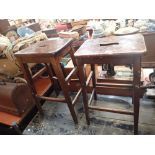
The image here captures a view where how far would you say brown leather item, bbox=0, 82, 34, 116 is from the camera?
1846 mm

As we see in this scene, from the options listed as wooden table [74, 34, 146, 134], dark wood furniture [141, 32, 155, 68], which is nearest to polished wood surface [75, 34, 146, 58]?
wooden table [74, 34, 146, 134]

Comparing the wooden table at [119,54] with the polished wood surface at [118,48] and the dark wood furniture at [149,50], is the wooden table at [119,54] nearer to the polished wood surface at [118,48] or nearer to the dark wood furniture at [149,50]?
the polished wood surface at [118,48]

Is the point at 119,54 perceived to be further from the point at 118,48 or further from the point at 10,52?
the point at 10,52

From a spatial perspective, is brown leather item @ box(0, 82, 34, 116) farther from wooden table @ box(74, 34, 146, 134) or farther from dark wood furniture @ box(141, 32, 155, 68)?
dark wood furniture @ box(141, 32, 155, 68)

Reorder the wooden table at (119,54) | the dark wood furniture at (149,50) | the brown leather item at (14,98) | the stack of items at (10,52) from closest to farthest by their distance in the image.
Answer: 1. the wooden table at (119,54)
2. the brown leather item at (14,98)
3. the stack of items at (10,52)
4. the dark wood furniture at (149,50)

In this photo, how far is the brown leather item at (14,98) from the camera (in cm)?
185

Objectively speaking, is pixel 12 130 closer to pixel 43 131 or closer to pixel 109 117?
pixel 43 131

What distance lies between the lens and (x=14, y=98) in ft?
6.09

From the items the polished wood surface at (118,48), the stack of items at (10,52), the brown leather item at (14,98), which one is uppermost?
the polished wood surface at (118,48)

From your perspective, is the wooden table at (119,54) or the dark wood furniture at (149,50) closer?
the wooden table at (119,54)

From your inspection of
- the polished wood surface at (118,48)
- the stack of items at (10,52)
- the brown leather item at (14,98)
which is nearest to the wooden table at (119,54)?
the polished wood surface at (118,48)
